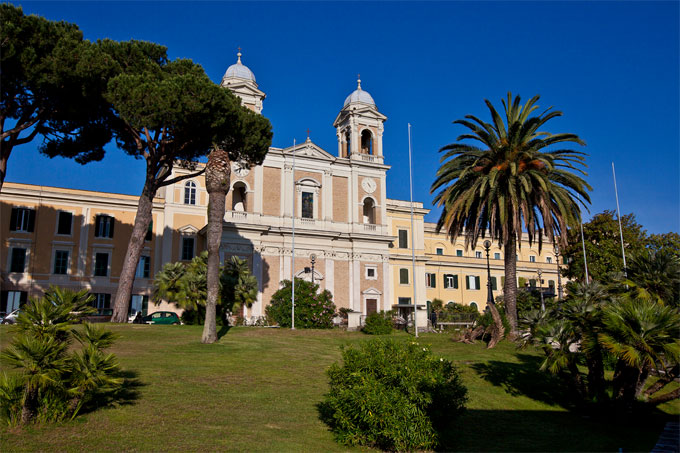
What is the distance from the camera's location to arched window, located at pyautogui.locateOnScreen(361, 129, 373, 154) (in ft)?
155

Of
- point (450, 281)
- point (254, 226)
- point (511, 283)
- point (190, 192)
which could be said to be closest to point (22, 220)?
point (190, 192)

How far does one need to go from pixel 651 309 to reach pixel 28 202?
39365 mm

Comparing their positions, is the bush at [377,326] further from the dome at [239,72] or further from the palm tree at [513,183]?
the dome at [239,72]

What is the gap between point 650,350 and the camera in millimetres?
11797

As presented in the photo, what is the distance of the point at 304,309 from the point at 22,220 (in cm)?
2177

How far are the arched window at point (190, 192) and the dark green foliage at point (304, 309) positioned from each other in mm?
13118

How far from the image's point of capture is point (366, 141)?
1895 inches

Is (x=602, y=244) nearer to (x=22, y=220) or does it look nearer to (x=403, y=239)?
(x=403, y=239)

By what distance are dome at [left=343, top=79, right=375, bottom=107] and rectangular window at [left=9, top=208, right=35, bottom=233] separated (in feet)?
85.3

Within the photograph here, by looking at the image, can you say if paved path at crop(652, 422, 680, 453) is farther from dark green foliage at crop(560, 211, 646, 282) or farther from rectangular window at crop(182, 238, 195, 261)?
rectangular window at crop(182, 238, 195, 261)

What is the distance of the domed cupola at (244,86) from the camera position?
135ft

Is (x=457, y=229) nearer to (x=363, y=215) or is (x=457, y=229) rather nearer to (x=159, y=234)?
(x=363, y=215)

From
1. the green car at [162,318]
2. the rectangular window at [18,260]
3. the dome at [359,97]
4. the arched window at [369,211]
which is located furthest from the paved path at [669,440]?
the rectangular window at [18,260]

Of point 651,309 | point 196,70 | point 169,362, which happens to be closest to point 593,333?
point 651,309
